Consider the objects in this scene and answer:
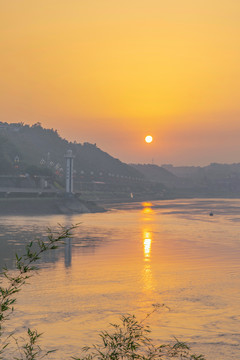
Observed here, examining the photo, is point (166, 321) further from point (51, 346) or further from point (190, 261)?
point (190, 261)

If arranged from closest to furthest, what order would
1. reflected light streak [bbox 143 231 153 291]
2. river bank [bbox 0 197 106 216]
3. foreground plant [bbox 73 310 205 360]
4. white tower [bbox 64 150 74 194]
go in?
foreground plant [bbox 73 310 205 360]
reflected light streak [bbox 143 231 153 291]
river bank [bbox 0 197 106 216]
white tower [bbox 64 150 74 194]

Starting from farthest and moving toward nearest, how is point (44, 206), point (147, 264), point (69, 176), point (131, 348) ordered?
point (69, 176) → point (44, 206) → point (147, 264) → point (131, 348)

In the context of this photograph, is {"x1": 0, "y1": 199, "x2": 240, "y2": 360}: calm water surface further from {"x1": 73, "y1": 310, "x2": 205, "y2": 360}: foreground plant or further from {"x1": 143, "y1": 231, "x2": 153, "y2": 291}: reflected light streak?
{"x1": 73, "y1": 310, "x2": 205, "y2": 360}: foreground plant

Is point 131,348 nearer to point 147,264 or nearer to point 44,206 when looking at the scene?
point 147,264

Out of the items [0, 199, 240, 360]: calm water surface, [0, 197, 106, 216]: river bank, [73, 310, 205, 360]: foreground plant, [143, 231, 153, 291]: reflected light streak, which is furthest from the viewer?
[0, 197, 106, 216]: river bank

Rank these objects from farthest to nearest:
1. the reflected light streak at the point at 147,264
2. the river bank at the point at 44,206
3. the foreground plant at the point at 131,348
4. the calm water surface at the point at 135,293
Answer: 1. the river bank at the point at 44,206
2. the reflected light streak at the point at 147,264
3. the calm water surface at the point at 135,293
4. the foreground plant at the point at 131,348

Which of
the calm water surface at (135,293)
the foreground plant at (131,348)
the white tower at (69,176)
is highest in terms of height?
the white tower at (69,176)

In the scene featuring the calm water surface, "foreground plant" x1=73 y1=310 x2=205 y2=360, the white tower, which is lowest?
the calm water surface

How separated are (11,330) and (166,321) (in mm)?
6827

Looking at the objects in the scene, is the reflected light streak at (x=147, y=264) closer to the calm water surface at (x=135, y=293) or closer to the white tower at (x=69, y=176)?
the calm water surface at (x=135, y=293)

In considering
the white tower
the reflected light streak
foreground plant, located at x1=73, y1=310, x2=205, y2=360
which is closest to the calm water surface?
the reflected light streak

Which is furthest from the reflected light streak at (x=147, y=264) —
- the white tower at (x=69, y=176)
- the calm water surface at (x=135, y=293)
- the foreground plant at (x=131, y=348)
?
the white tower at (x=69, y=176)

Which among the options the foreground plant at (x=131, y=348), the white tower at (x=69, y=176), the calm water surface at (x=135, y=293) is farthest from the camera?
the white tower at (x=69, y=176)

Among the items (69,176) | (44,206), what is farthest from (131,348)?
(69,176)
